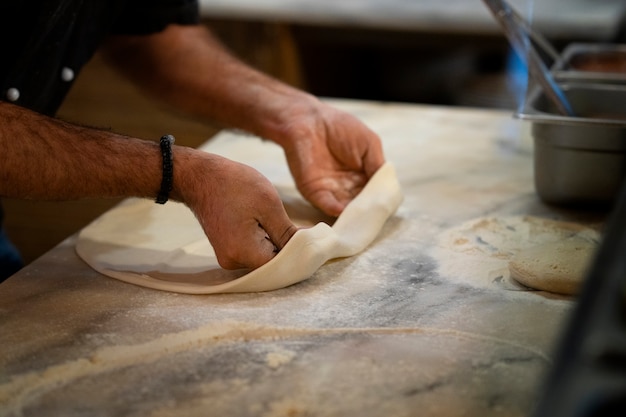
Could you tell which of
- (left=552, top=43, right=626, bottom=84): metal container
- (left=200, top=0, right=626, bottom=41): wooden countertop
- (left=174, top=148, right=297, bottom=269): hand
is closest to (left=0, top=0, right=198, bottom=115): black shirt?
(left=174, top=148, right=297, bottom=269): hand

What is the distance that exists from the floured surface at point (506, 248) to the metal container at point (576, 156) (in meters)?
0.07

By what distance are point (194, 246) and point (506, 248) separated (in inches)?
19.9

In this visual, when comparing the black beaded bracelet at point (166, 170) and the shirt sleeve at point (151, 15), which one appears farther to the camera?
the shirt sleeve at point (151, 15)

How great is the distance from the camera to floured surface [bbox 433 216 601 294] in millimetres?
1159

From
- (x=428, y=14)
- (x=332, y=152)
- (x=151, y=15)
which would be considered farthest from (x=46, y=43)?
(x=428, y=14)

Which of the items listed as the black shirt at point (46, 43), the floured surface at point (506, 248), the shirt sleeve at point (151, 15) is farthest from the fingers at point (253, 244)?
the shirt sleeve at point (151, 15)

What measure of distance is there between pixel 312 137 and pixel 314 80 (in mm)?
1959

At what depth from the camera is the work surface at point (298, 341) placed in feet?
A: 2.82

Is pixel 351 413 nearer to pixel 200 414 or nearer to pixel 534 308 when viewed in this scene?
pixel 200 414

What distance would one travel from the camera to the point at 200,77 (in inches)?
66.5

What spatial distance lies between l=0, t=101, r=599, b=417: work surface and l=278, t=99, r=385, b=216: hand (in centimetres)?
17

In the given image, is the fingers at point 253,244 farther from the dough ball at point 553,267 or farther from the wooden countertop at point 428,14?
the wooden countertop at point 428,14

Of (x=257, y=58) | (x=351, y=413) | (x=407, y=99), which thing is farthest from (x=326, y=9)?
(x=351, y=413)

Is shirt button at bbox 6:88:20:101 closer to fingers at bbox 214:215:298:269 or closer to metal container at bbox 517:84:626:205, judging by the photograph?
fingers at bbox 214:215:298:269
